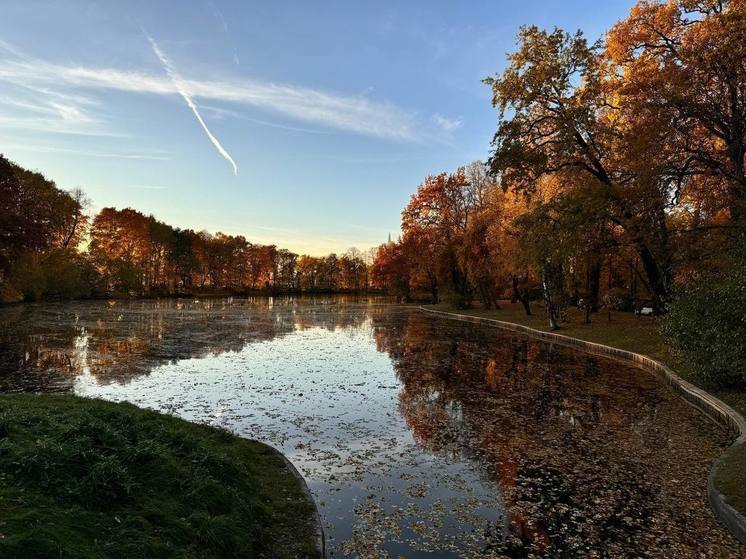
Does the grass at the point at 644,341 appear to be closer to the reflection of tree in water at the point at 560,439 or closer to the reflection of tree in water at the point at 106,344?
the reflection of tree in water at the point at 560,439

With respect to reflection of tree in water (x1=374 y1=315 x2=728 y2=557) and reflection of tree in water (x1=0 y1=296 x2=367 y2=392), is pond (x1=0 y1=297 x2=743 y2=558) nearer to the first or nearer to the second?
reflection of tree in water (x1=374 y1=315 x2=728 y2=557)

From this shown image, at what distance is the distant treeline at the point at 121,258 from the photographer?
143ft

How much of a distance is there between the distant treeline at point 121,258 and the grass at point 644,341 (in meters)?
40.8

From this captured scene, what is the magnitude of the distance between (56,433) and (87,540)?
6.91ft

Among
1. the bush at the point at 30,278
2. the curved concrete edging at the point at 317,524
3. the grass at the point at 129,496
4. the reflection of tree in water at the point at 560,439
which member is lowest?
the reflection of tree in water at the point at 560,439

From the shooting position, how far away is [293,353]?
2219 cm

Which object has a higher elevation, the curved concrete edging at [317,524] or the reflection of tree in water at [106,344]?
the curved concrete edging at [317,524]

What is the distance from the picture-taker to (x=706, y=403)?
41.8 ft

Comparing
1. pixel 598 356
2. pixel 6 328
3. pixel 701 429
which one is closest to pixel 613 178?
pixel 598 356

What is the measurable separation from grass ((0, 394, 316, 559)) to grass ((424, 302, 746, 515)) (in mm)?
6255

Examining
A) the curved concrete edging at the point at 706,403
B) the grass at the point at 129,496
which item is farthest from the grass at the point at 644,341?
the grass at the point at 129,496

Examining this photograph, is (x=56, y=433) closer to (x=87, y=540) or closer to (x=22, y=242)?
(x=87, y=540)

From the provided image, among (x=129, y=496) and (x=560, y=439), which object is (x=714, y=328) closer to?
(x=560, y=439)

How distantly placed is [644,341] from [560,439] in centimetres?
1606
